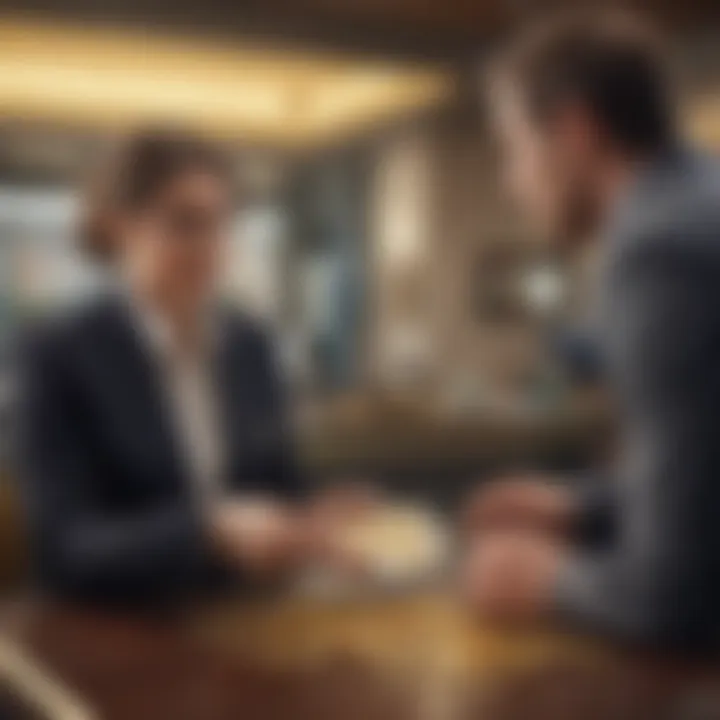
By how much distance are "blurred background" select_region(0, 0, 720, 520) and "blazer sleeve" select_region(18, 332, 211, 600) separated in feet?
0.09

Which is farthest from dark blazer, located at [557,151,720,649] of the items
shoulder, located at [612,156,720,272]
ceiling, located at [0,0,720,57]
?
ceiling, located at [0,0,720,57]

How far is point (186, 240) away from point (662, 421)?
33 centimetres

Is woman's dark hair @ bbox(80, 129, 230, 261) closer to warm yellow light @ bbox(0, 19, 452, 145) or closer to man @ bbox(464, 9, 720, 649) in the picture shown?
warm yellow light @ bbox(0, 19, 452, 145)

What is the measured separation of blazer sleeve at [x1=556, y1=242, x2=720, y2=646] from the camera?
95 cm

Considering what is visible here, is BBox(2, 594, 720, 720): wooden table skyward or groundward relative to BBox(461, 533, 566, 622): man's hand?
groundward

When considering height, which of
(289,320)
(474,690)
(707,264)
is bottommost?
(474,690)

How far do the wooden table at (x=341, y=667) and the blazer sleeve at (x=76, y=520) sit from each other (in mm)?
23

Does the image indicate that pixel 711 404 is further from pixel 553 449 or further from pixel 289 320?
pixel 289 320

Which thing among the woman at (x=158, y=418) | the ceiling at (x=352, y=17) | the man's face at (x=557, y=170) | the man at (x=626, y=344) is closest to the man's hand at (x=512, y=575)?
the man at (x=626, y=344)

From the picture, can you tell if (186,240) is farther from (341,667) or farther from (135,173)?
(341,667)

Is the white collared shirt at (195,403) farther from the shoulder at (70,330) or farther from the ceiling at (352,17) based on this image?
the ceiling at (352,17)

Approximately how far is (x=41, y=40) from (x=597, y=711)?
1.78ft

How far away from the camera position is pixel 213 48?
921 millimetres

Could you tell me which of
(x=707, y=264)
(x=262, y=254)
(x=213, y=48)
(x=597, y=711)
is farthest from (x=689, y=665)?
(x=213, y=48)
